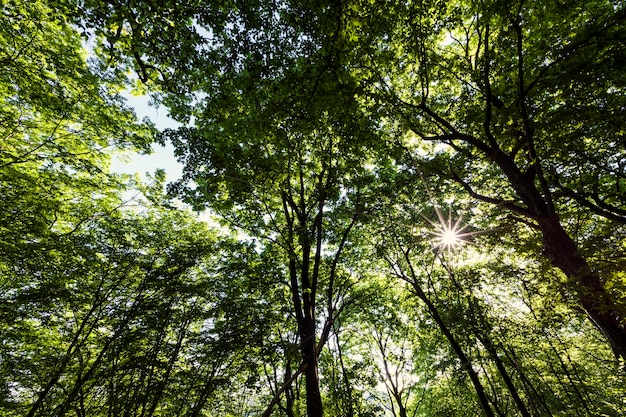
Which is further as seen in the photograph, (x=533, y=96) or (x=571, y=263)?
(x=533, y=96)

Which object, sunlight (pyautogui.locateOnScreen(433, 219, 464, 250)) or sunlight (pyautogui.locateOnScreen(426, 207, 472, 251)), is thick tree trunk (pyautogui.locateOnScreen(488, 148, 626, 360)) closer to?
sunlight (pyautogui.locateOnScreen(426, 207, 472, 251))

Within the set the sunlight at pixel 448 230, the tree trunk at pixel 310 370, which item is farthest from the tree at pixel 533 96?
the tree trunk at pixel 310 370

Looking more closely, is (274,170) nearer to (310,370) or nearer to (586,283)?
(310,370)

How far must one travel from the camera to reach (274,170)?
6.39 m

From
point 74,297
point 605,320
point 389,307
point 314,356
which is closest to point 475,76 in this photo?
point 605,320

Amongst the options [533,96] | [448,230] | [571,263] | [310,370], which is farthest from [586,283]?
[448,230]

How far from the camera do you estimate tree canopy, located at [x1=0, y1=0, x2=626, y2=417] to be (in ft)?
16.7

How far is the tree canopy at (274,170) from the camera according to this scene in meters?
5.10

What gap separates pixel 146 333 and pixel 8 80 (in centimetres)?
891

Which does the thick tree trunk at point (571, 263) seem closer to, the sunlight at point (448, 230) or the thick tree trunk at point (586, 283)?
the thick tree trunk at point (586, 283)

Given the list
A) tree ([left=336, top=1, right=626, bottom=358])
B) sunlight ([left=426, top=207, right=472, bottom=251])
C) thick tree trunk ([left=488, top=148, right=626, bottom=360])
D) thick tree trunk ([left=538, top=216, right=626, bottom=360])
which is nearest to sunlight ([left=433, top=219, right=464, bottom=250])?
sunlight ([left=426, top=207, right=472, bottom=251])

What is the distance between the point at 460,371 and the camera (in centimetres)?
1224

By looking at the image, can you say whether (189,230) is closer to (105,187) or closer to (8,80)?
(105,187)

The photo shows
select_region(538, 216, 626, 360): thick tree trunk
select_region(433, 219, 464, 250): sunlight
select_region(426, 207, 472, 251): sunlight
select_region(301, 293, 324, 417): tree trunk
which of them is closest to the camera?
select_region(538, 216, 626, 360): thick tree trunk
